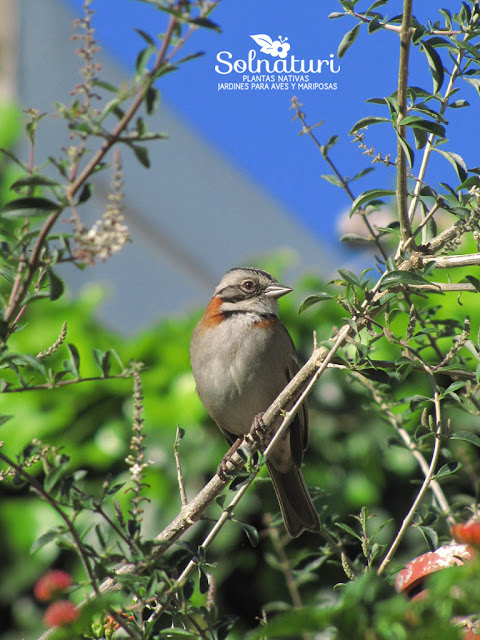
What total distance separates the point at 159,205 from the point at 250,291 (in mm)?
8622

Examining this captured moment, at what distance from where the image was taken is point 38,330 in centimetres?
449

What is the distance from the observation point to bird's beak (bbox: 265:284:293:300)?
3.84 m

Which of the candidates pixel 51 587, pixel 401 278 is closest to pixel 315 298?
pixel 401 278

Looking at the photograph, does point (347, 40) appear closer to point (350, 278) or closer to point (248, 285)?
point (350, 278)

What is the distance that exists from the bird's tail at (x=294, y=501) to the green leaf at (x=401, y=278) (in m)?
1.69

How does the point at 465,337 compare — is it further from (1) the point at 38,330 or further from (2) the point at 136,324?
(2) the point at 136,324

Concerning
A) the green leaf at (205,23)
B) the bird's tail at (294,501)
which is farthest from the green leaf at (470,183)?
the bird's tail at (294,501)

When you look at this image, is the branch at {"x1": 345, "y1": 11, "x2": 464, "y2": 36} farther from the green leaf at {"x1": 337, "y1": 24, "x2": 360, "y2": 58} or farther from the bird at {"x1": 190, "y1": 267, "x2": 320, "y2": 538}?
the bird at {"x1": 190, "y1": 267, "x2": 320, "y2": 538}

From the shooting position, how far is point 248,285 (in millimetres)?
4031

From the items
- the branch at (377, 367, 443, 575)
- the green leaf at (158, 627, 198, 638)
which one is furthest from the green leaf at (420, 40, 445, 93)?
the green leaf at (158, 627, 198, 638)

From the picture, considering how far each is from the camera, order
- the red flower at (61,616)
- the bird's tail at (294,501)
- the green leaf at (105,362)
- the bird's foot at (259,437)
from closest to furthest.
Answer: the red flower at (61,616) → the green leaf at (105,362) → the bird's foot at (259,437) → the bird's tail at (294,501)

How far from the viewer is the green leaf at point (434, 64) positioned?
1817 mm

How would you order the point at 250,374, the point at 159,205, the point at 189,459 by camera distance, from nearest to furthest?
1. the point at 250,374
2. the point at 189,459
3. the point at 159,205

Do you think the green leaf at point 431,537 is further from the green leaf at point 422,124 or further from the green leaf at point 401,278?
the green leaf at point 422,124
